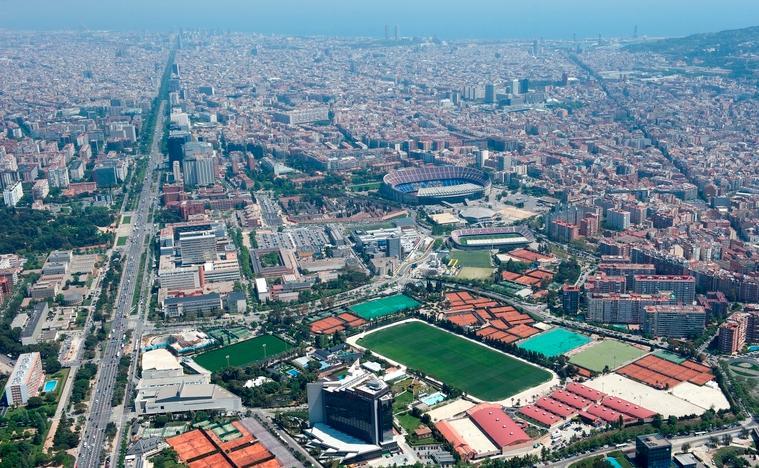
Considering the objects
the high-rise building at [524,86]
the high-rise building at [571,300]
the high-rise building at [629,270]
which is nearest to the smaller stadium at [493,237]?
the high-rise building at [629,270]

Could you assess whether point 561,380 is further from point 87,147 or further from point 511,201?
point 87,147

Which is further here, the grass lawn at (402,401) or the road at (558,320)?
the road at (558,320)

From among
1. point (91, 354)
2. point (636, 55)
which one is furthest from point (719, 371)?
point (636, 55)

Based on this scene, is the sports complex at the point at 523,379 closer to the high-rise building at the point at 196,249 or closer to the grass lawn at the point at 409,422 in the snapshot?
the grass lawn at the point at 409,422

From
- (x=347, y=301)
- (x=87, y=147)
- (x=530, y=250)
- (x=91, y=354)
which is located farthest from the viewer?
(x=87, y=147)

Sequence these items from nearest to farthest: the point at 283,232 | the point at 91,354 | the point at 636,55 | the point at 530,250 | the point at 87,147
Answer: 1. the point at 91,354
2. the point at 530,250
3. the point at 283,232
4. the point at 87,147
5. the point at 636,55

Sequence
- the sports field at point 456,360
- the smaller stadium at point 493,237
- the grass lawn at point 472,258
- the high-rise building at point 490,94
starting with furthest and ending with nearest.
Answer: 1. the high-rise building at point 490,94
2. the smaller stadium at point 493,237
3. the grass lawn at point 472,258
4. the sports field at point 456,360

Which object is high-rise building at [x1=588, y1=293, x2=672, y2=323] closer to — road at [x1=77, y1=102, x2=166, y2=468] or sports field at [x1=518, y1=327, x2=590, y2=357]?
sports field at [x1=518, y1=327, x2=590, y2=357]
